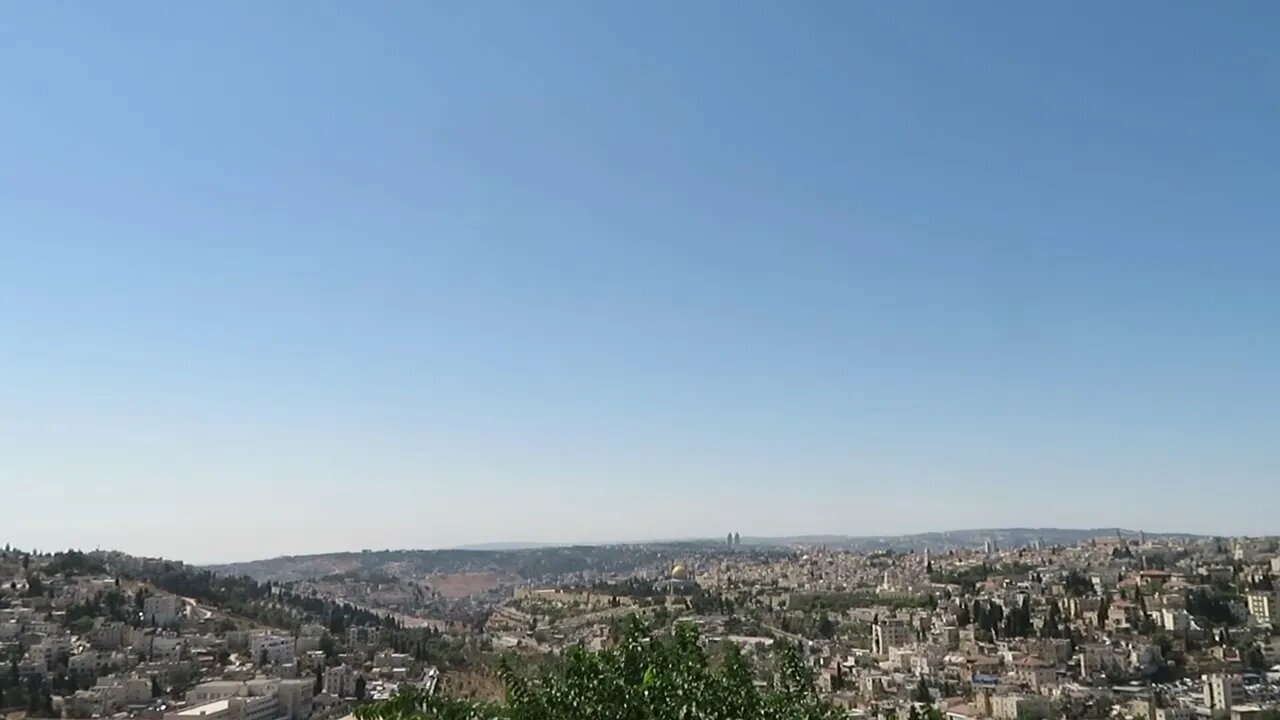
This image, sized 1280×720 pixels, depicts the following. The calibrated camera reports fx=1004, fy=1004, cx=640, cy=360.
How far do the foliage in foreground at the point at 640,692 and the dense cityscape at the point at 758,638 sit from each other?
18cm

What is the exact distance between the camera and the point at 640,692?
5234mm

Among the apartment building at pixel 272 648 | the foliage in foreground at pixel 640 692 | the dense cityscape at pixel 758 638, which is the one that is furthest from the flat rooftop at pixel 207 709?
the foliage in foreground at pixel 640 692

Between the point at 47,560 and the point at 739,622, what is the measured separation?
4697 cm

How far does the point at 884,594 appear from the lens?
78.4 metres

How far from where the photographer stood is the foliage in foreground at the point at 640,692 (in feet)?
17.1

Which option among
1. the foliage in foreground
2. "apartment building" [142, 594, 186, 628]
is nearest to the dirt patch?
"apartment building" [142, 594, 186, 628]

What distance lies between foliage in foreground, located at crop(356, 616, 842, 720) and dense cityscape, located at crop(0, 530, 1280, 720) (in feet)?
0.58

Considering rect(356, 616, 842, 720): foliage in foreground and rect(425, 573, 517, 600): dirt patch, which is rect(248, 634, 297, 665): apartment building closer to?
rect(356, 616, 842, 720): foliage in foreground

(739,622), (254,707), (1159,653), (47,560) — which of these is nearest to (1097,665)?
(1159,653)

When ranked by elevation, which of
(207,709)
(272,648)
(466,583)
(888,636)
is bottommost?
(466,583)

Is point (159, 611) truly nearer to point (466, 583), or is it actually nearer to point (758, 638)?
point (758, 638)

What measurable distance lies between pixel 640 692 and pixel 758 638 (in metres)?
46.9

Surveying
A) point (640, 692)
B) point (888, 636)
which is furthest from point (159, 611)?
point (640, 692)

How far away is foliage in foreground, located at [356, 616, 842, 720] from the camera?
520 cm
